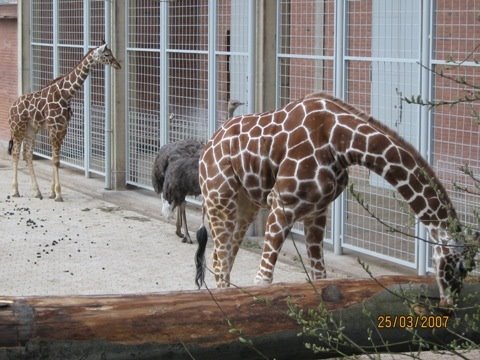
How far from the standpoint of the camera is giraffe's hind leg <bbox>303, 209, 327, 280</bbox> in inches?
299

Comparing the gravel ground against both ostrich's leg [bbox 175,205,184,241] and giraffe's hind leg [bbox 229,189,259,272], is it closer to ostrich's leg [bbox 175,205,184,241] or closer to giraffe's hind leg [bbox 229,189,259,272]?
ostrich's leg [bbox 175,205,184,241]

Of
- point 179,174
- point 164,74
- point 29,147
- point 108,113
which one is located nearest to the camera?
point 179,174

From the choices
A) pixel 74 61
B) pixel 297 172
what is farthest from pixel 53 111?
pixel 297 172

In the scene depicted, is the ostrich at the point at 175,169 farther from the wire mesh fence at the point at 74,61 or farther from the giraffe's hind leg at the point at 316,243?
the wire mesh fence at the point at 74,61

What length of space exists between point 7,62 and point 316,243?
1450 cm

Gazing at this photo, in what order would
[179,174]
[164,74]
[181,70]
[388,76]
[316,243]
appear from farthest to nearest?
[164,74], [181,70], [179,174], [388,76], [316,243]

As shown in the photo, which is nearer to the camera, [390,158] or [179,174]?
[390,158]

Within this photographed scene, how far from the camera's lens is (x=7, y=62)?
2081cm

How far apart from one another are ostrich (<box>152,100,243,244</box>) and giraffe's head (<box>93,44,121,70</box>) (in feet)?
9.74

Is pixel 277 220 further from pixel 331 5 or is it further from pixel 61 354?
pixel 331 5

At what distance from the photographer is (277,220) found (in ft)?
24.1

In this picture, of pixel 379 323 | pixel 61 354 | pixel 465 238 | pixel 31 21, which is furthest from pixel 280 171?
pixel 31 21

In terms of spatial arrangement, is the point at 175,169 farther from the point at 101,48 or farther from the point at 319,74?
the point at 101,48

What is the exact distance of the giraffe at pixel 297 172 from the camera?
6.82 m
